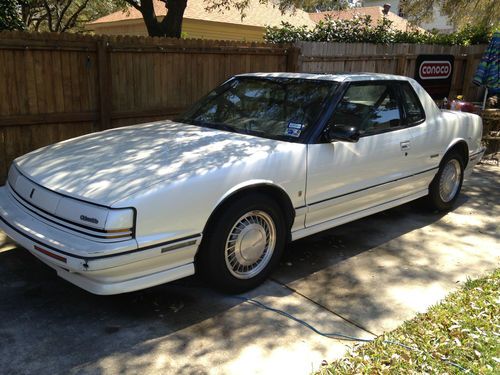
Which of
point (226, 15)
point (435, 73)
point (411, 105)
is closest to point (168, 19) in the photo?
point (411, 105)

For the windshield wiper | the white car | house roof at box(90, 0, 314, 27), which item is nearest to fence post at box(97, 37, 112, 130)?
the white car

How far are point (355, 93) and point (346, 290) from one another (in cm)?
187

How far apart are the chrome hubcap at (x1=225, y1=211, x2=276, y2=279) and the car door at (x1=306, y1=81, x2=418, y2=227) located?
0.45 m

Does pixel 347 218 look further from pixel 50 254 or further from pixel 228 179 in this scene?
pixel 50 254

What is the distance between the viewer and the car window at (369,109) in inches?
183

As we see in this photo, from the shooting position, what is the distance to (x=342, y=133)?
4254 millimetres

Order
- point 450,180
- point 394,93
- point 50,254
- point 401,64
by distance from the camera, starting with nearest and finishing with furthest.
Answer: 1. point 50,254
2. point 394,93
3. point 450,180
4. point 401,64

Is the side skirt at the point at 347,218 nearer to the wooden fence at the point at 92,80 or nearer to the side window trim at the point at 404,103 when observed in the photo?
the side window trim at the point at 404,103

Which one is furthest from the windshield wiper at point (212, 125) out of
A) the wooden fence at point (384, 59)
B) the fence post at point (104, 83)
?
the wooden fence at point (384, 59)

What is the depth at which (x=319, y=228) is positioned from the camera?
4461mm

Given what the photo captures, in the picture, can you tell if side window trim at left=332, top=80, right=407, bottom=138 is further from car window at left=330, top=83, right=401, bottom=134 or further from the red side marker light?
the red side marker light

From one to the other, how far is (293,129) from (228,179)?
100 centimetres

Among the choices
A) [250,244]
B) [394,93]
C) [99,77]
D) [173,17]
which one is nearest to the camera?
[250,244]

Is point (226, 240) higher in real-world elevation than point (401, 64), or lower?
lower
